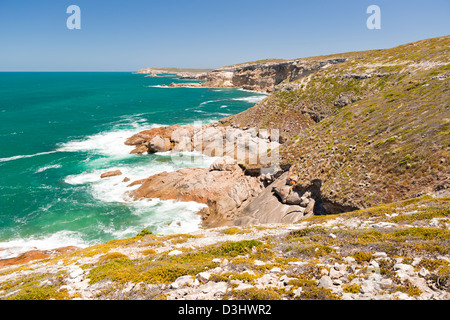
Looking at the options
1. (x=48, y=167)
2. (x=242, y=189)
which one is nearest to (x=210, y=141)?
(x=242, y=189)

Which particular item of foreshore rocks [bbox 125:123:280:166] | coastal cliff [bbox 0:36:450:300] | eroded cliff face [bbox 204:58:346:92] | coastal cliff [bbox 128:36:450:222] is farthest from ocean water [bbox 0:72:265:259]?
eroded cliff face [bbox 204:58:346:92]

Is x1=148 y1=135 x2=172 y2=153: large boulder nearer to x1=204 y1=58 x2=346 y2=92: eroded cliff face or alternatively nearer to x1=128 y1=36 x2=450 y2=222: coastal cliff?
x1=128 y1=36 x2=450 y2=222: coastal cliff

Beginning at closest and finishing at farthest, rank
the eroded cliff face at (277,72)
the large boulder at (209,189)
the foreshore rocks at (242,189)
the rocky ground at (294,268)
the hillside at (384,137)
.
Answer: the rocky ground at (294,268) → the hillside at (384,137) → the foreshore rocks at (242,189) → the large boulder at (209,189) → the eroded cliff face at (277,72)

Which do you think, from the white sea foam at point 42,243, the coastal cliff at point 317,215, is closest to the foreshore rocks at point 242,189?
the coastal cliff at point 317,215

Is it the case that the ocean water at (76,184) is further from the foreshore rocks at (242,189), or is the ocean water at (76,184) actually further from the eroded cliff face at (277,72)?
the eroded cliff face at (277,72)
